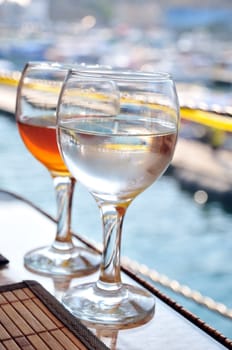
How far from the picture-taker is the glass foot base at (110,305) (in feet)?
1.38

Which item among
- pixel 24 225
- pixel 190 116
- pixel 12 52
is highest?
pixel 24 225

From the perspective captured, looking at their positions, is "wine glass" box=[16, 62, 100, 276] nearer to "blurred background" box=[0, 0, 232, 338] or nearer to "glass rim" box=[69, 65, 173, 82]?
"glass rim" box=[69, 65, 173, 82]

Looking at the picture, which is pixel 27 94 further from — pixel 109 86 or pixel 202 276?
pixel 202 276

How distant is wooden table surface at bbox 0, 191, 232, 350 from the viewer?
399mm

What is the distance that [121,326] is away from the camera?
42 cm

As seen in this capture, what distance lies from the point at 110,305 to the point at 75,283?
0.19ft

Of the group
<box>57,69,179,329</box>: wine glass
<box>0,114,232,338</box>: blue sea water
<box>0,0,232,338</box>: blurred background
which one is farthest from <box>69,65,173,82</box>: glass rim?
<box>0,114,232,338</box>: blue sea water

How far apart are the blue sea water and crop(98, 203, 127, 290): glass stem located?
1387mm

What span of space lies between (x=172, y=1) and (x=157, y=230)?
6.57 metres

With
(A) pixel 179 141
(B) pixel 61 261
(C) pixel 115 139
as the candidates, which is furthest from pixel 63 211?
(A) pixel 179 141

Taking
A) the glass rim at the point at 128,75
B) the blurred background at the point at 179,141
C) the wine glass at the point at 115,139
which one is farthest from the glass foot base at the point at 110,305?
the blurred background at the point at 179,141

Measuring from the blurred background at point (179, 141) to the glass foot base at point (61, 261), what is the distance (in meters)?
0.56

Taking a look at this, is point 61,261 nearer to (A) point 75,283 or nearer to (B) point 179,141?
(A) point 75,283

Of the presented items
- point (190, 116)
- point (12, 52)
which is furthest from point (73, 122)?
point (12, 52)
